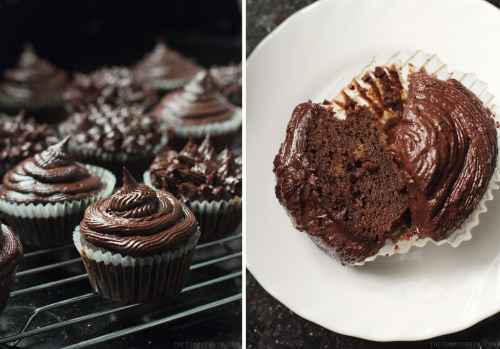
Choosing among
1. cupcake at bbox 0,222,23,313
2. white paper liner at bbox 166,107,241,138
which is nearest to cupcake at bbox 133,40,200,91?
white paper liner at bbox 166,107,241,138

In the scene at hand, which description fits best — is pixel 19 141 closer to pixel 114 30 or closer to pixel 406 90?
pixel 114 30

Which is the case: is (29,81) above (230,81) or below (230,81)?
below

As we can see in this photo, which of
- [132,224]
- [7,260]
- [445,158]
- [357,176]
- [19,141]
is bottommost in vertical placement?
[19,141]

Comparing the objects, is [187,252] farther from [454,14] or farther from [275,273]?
[454,14]

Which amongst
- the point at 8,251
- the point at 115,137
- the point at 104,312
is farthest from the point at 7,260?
the point at 115,137

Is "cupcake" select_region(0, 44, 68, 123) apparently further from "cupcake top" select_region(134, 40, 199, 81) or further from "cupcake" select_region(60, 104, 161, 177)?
"cupcake" select_region(60, 104, 161, 177)

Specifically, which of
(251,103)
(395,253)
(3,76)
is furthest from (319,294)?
(3,76)
